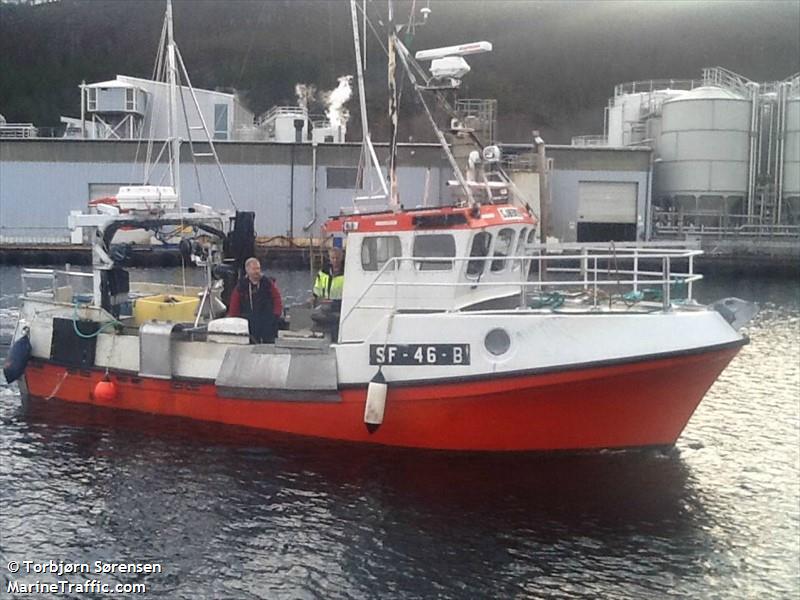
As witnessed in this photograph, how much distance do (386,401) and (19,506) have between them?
4.18 meters

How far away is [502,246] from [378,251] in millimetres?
1596

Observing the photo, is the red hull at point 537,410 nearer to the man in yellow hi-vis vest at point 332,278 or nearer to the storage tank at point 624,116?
→ the man in yellow hi-vis vest at point 332,278

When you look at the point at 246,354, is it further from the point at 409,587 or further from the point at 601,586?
the point at 601,586

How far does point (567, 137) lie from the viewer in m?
80.1

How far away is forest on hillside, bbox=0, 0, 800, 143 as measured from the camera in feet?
273

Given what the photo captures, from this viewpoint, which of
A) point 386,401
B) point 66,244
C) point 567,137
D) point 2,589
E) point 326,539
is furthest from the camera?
point 567,137

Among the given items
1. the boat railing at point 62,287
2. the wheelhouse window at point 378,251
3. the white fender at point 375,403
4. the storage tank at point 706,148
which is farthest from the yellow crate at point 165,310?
the storage tank at point 706,148

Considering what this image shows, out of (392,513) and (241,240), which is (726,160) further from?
(392,513)

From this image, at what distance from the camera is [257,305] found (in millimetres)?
11820

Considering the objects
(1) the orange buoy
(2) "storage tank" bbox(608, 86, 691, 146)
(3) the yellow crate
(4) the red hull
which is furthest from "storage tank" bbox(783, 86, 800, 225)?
(1) the orange buoy

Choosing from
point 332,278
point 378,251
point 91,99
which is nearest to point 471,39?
point 91,99

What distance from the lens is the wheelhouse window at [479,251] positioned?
35.6ft

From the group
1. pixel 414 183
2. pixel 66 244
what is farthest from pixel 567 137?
pixel 66 244

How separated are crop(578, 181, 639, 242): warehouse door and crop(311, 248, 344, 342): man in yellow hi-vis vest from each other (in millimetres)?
29210
